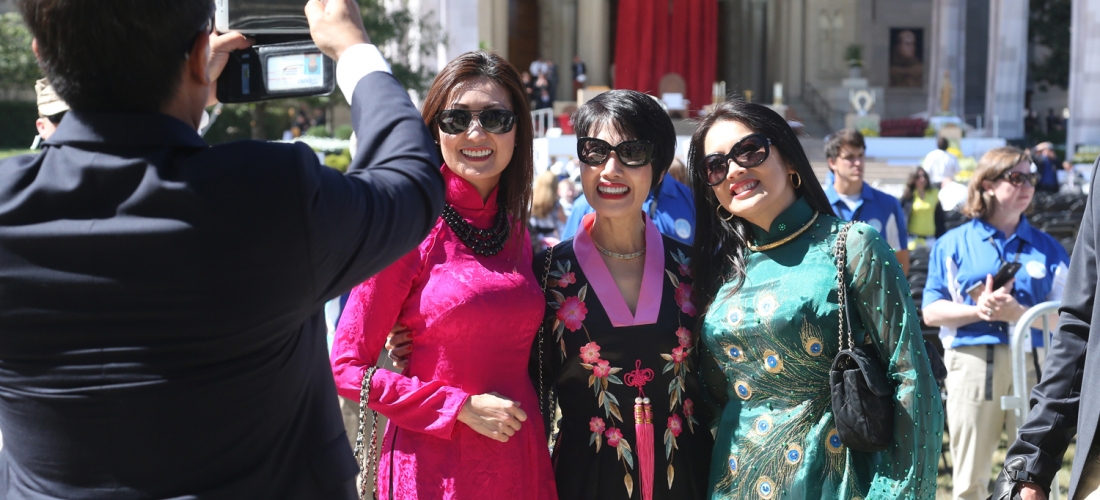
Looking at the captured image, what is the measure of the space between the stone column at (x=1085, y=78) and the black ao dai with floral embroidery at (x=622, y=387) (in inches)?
987

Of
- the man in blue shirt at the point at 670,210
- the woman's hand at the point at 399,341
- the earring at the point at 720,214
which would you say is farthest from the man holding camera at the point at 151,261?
the man in blue shirt at the point at 670,210

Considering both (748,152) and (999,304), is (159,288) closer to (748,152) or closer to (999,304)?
(748,152)

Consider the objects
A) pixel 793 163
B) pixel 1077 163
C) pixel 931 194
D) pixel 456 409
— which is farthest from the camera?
pixel 1077 163

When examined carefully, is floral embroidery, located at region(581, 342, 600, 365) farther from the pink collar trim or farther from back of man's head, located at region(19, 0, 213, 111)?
back of man's head, located at region(19, 0, 213, 111)

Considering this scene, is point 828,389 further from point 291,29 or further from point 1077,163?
point 1077,163

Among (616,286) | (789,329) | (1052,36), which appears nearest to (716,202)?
(616,286)

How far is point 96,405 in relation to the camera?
1409mm

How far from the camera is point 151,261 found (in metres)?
1.37

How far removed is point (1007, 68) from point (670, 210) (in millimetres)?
23806

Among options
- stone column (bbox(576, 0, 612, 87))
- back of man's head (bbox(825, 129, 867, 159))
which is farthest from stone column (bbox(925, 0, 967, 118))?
back of man's head (bbox(825, 129, 867, 159))

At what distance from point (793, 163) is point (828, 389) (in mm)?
622

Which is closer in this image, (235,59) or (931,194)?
(235,59)

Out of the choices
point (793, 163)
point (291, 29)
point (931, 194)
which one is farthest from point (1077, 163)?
point (291, 29)

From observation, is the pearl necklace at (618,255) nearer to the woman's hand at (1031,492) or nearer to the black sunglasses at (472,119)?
the black sunglasses at (472,119)
